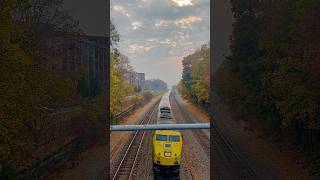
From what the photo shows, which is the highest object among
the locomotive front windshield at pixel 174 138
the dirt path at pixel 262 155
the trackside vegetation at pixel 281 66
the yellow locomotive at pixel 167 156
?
the trackside vegetation at pixel 281 66

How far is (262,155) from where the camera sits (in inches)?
Result: 920

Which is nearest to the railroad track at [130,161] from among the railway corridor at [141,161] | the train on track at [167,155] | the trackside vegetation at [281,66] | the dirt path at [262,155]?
the railway corridor at [141,161]

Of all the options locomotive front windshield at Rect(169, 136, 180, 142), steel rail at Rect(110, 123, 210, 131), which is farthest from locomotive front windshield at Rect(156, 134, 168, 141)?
steel rail at Rect(110, 123, 210, 131)

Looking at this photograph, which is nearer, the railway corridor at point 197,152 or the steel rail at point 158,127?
the railway corridor at point 197,152

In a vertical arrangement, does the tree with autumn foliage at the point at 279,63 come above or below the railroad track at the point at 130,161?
above

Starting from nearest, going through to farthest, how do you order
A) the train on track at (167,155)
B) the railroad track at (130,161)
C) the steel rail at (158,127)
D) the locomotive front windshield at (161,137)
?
1. the train on track at (167,155)
2. the locomotive front windshield at (161,137)
3. the railroad track at (130,161)
4. the steel rail at (158,127)

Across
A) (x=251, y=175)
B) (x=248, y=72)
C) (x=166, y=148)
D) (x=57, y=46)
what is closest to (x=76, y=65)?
(x=57, y=46)

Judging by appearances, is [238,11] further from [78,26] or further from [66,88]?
[66,88]

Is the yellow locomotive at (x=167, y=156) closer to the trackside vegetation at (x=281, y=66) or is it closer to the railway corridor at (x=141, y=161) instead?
the railway corridor at (x=141, y=161)

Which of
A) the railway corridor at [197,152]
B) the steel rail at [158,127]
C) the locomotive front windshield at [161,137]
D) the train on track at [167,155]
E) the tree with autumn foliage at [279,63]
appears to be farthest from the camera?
the steel rail at [158,127]

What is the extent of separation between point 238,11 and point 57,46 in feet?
53.8

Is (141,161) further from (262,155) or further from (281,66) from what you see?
(281,66)

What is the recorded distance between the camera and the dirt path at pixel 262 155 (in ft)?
63.2

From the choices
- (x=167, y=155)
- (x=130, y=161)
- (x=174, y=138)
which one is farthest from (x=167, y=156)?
(x=130, y=161)
